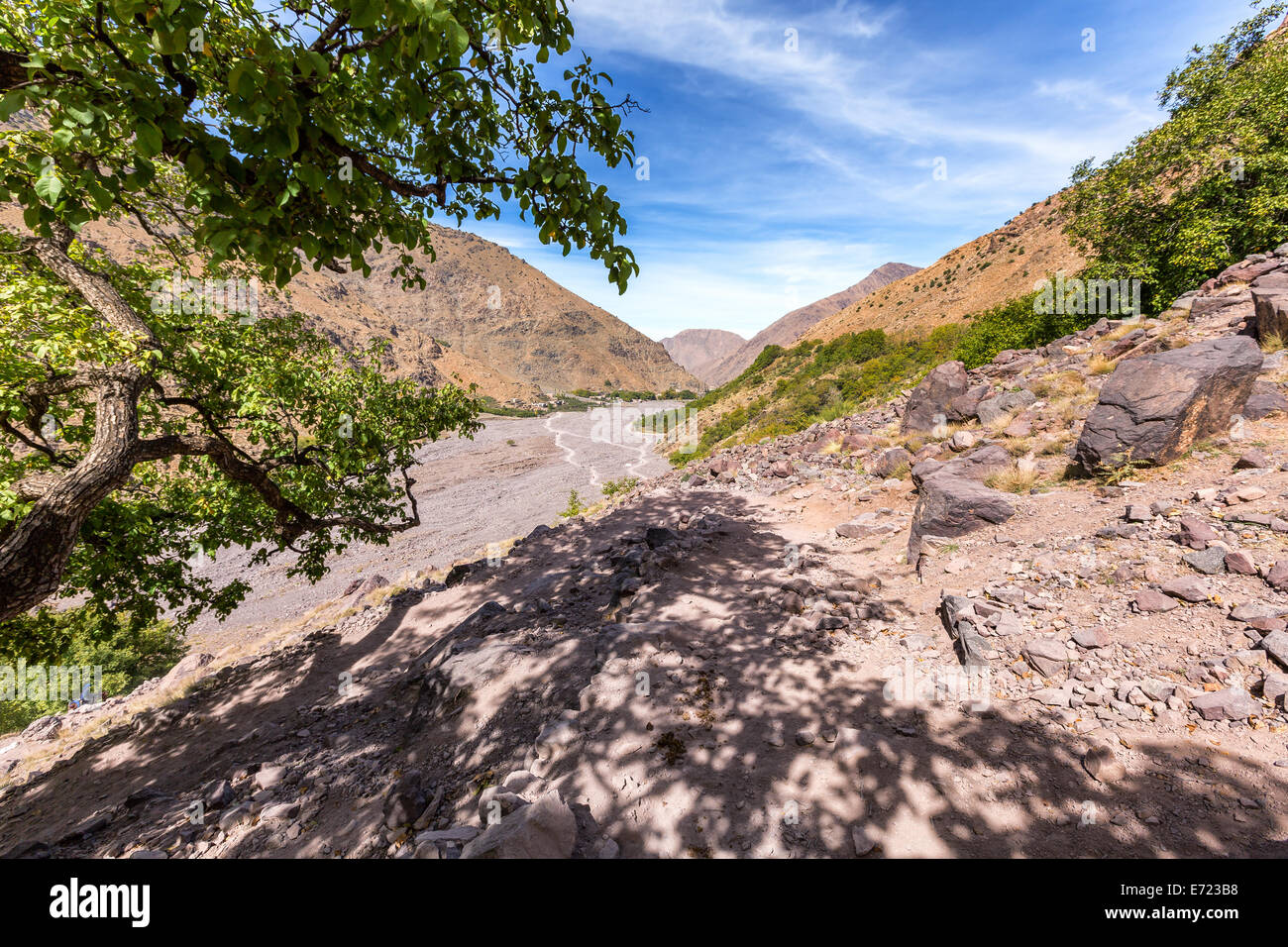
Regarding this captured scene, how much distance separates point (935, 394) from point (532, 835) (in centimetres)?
1197

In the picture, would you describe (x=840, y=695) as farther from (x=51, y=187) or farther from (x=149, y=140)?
(x=51, y=187)

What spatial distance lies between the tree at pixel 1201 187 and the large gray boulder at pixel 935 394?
654 centimetres

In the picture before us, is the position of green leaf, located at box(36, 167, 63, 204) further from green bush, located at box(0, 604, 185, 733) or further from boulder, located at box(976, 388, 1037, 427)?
boulder, located at box(976, 388, 1037, 427)

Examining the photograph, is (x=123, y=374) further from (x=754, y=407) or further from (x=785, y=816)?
(x=754, y=407)

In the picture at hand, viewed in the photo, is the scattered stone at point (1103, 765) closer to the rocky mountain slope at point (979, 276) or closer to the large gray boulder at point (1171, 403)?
the large gray boulder at point (1171, 403)

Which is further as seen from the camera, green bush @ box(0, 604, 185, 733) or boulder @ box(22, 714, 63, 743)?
boulder @ box(22, 714, 63, 743)

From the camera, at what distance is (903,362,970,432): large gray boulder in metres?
10.8

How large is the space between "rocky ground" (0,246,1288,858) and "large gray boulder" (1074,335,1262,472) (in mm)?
33

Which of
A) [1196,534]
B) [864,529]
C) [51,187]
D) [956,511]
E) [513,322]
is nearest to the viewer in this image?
[51,187]

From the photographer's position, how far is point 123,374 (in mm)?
3887

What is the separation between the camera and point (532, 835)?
2.38 metres

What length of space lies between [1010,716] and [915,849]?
1439 mm

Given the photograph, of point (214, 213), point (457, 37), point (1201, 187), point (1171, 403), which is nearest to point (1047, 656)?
point (1171, 403)

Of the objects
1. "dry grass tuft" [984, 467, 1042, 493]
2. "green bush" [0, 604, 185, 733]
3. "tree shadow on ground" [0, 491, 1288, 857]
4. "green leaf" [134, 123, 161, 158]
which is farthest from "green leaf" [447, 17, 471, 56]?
"green bush" [0, 604, 185, 733]
